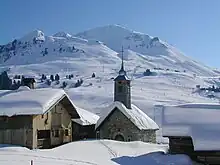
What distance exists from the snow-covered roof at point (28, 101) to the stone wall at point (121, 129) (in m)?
Answer: 10.2

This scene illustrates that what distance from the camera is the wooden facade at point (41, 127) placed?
29.0m

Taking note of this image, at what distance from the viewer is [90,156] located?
25.1 metres

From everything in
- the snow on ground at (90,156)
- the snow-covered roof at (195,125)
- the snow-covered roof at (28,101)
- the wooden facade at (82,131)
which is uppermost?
the snow-covered roof at (28,101)

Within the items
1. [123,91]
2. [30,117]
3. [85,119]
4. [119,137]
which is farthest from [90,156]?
[123,91]

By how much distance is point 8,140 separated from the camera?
29.3m

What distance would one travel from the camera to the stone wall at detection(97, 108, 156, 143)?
1574 inches

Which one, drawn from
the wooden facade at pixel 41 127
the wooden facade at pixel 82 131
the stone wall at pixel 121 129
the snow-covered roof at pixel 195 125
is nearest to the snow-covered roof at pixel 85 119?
the wooden facade at pixel 82 131

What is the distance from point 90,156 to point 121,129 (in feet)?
51.6

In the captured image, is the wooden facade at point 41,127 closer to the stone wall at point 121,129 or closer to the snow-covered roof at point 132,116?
the snow-covered roof at point 132,116

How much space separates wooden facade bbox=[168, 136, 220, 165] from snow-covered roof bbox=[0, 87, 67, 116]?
8.99 meters

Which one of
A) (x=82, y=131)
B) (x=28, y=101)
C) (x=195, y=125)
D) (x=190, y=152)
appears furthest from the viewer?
(x=82, y=131)

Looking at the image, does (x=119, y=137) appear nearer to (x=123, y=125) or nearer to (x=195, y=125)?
(x=123, y=125)

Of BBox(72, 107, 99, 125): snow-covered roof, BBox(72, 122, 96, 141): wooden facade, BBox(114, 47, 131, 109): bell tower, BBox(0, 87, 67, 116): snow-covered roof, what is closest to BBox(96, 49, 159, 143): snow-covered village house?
BBox(114, 47, 131, 109): bell tower

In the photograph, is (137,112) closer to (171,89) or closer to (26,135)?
(26,135)
